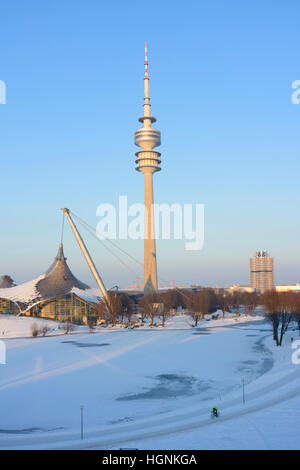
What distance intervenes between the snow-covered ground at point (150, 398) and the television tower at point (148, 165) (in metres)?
117

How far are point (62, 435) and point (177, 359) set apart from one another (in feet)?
76.7

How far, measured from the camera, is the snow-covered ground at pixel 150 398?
2027cm

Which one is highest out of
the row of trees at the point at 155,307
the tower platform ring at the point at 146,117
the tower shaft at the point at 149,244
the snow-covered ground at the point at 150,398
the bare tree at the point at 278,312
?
the tower platform ring at the point at 146,117

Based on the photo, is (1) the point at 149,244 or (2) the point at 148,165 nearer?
(1) the point at 149,244

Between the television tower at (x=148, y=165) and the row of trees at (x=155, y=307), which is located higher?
the television tower at (x=148, y=165)

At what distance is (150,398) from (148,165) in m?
153

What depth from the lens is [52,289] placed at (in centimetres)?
10431

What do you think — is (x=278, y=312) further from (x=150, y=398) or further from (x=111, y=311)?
(x=111, y=311)

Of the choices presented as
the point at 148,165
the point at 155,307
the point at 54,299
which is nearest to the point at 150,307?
the point at 155,307

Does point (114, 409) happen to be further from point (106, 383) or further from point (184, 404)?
point (106, 383)

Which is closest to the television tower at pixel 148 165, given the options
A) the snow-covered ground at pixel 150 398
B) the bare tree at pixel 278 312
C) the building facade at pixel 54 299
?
the building facade at pixel 54 299

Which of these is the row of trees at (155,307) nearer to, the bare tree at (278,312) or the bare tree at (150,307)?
the bare tree at (150,307)

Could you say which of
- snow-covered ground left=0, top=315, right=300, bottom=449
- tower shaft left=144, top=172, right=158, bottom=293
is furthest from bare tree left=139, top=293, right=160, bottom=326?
snow-covered ground left=0, top=315, right=300, bottom=449

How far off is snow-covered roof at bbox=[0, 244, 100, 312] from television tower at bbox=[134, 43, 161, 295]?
181 feet
